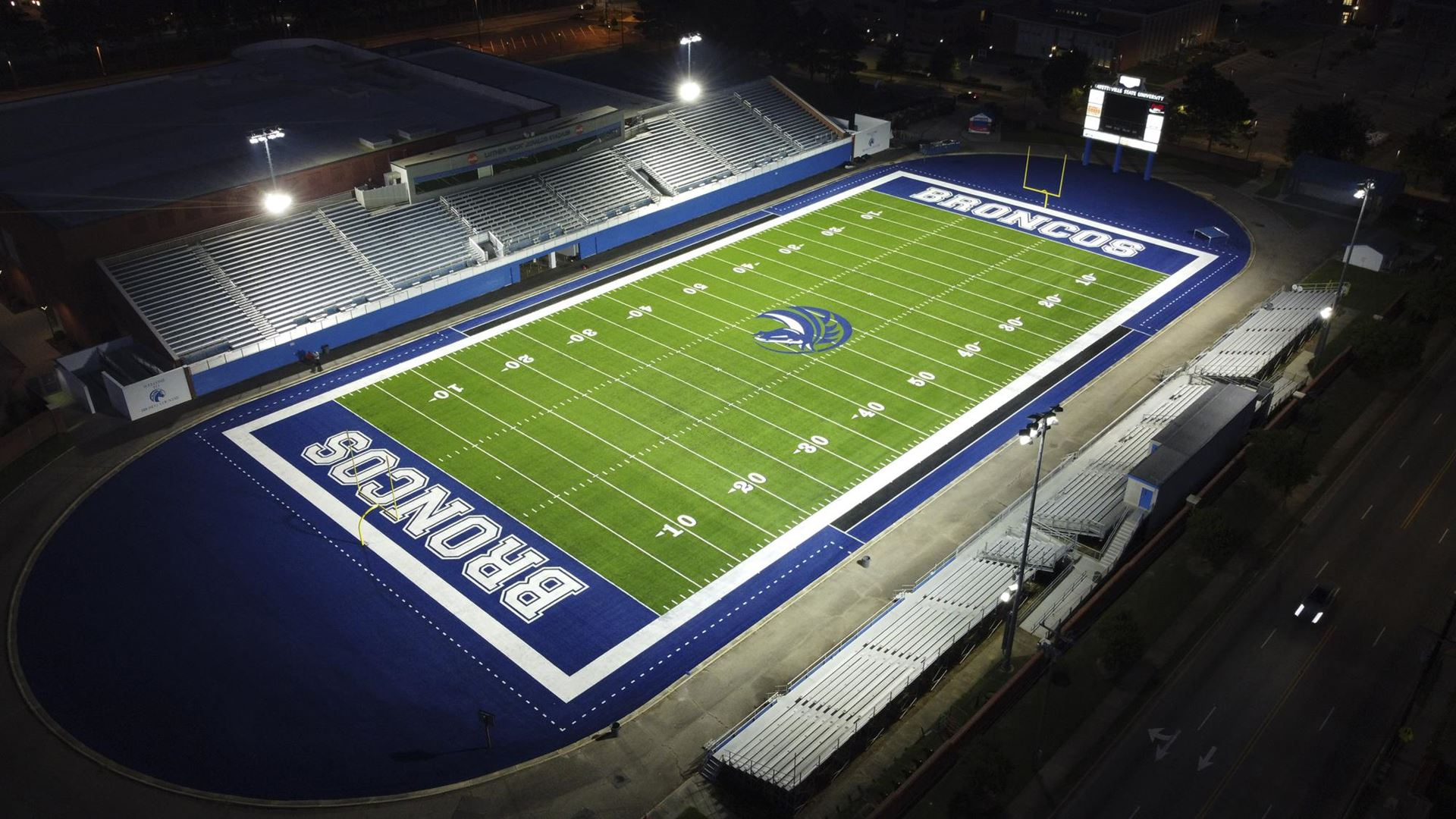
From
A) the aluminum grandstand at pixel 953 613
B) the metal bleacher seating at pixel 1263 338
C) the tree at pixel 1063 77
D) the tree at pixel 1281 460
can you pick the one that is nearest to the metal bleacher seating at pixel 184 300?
the aluminum grandstand at pixel 953 613

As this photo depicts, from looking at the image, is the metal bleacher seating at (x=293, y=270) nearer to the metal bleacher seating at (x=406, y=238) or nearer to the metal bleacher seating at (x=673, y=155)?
the metal bleacher seating at (x=406, y=238)

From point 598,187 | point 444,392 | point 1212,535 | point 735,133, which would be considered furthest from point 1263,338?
point 444,392

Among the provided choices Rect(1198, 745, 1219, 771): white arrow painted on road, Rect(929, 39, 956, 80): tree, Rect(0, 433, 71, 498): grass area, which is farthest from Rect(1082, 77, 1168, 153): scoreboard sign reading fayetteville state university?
Rect(0, 433, 71, 498): grass area

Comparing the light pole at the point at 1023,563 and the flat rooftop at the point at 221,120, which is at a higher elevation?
the flat rooftop at the point at 221,120

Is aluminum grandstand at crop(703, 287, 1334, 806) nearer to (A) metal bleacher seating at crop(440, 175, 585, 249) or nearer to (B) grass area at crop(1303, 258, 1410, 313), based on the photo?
(B) grass area at crop(1303, 258, 1410, 313)

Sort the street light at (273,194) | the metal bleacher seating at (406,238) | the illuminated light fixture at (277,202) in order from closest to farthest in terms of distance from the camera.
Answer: the illuminated light fixture at (277,202) < the street light at (273,194) < the metal bleacher seating at (406,238)

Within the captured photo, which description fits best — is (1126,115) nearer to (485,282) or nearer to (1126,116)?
(1126,116)

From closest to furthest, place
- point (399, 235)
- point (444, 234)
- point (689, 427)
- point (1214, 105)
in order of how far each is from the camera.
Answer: point (689, 427)
point (399, 235)
point (444, 234)
point (1214, 105)
